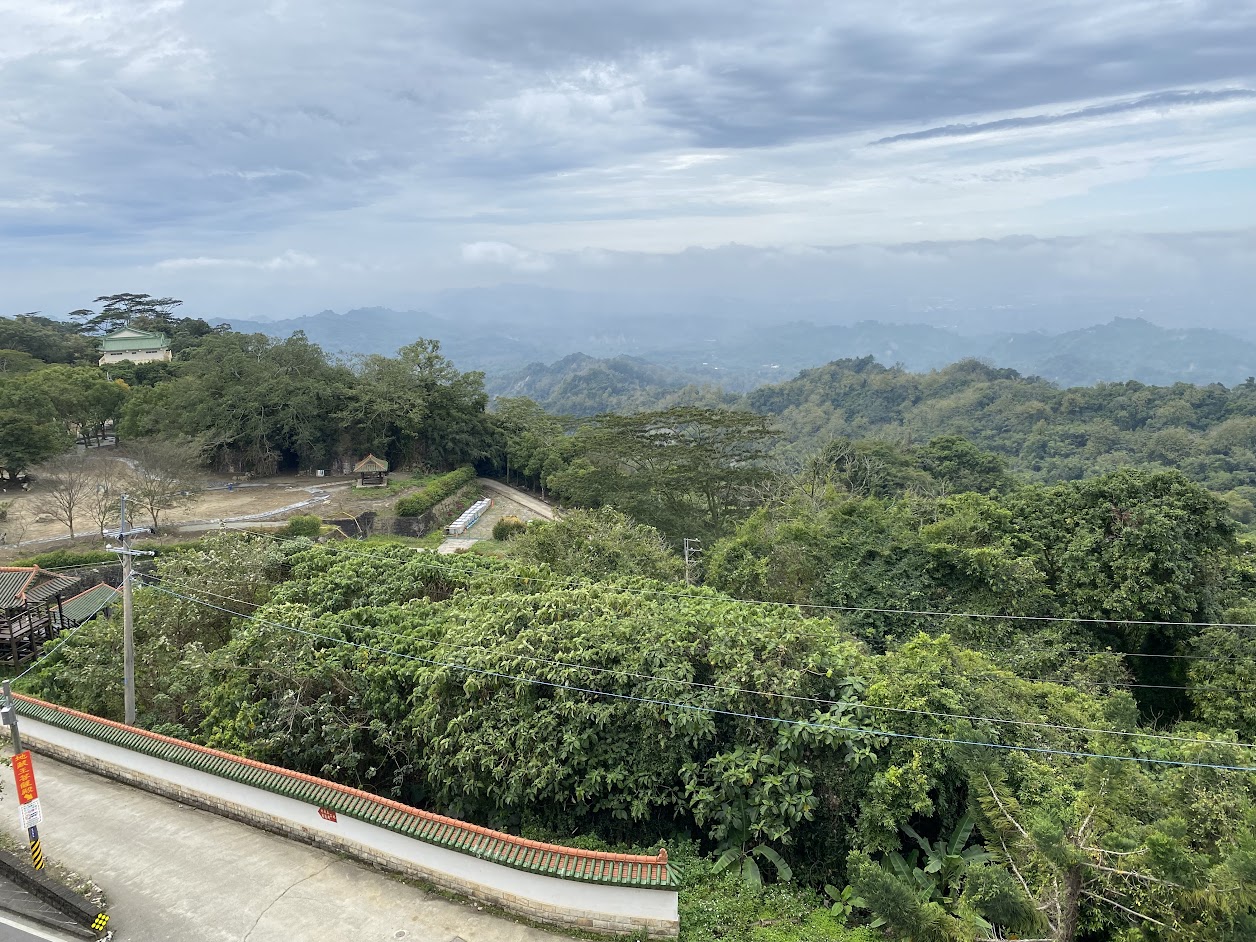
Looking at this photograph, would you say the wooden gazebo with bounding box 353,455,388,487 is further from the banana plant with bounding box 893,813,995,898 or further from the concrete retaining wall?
the banana plant with bounding box 893,813,995,898

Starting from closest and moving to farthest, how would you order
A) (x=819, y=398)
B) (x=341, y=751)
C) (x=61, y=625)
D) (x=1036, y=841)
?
(x=1036, y=841)
(x=341, y=751)
(x=61, y=625)
(x=819, y=398)

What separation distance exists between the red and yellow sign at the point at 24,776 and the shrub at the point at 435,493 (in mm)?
22649

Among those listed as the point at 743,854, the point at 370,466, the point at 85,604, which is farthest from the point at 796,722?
the point at 370,466

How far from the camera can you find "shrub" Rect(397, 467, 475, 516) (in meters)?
30.5

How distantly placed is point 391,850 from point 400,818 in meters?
0.41

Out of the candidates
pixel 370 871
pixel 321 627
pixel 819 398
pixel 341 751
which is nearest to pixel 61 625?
pixel 321 627

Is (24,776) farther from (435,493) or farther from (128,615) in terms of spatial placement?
(435,493)

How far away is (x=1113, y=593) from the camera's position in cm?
1465

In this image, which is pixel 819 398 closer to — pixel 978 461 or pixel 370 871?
pixel 978 461

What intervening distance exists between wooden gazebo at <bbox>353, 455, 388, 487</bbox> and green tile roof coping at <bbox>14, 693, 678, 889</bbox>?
24.6 m

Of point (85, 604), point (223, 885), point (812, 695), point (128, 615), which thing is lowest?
point (223, 885)

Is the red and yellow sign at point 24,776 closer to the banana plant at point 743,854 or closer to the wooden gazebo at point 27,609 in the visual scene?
the banana plant at point 743,854

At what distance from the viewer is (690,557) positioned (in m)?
24.1

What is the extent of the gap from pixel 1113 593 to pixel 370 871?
45.1ft
